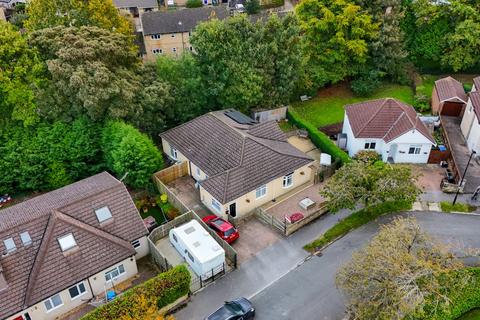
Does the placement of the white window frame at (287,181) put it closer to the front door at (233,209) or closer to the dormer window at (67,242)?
the front door at (233,209)

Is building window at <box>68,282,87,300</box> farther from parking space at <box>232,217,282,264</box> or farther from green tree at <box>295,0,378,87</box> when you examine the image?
green tree at <box>295,0,378,87</box>

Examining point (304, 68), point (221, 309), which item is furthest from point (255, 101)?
point (221, 309)

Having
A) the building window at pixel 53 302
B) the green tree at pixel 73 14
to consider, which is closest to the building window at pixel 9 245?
the building window at pixel 53 302

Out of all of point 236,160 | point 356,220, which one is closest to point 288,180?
point 236,160

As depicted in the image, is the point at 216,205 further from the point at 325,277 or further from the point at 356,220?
the point at 356,220

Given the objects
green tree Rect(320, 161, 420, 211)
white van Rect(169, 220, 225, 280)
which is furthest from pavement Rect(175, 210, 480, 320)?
green tree Rect(320, 161, 420, 211)

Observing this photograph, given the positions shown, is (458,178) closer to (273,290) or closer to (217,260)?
(273,290)
